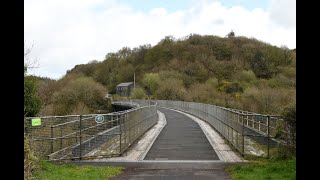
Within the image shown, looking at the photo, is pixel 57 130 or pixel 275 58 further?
pixel 275 58

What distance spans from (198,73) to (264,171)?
92570mm

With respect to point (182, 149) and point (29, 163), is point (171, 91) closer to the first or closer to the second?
point (182, 149)

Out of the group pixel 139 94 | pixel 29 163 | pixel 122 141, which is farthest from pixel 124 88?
pixel 29 163

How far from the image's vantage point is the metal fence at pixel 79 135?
13.5 meters

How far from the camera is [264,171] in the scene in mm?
11031

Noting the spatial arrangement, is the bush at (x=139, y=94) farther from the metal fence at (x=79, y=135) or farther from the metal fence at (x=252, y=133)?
the metal fence at (x=79, y=135)

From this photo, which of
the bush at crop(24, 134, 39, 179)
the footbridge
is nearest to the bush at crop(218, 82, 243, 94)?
the footbridge

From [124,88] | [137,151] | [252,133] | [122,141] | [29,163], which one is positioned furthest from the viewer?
[124,88]
